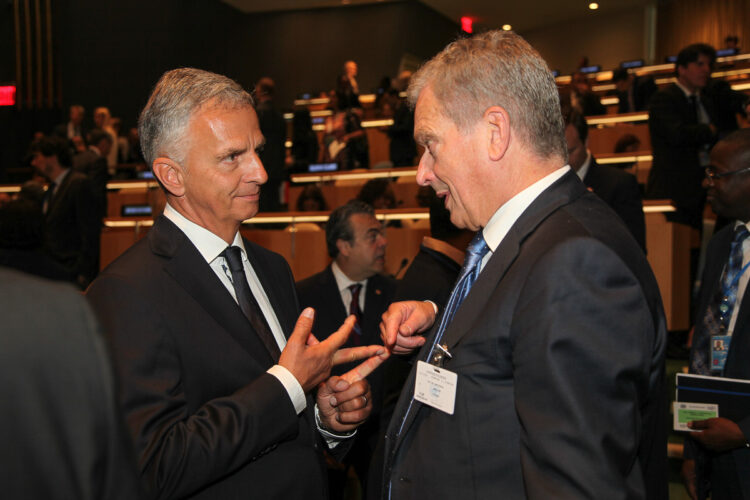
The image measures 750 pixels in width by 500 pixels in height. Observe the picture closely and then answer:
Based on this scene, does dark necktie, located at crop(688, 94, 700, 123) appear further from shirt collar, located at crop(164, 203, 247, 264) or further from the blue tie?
shirt collar, located at crop(164, 203, 247, 264)

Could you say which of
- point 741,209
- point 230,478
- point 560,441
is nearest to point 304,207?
point 741,209

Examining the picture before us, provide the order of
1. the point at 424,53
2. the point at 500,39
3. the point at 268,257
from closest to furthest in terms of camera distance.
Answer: the point at 500,39, the point at 268,257, the point at 424,53

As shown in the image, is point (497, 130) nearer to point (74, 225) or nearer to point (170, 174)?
point (170, 174)

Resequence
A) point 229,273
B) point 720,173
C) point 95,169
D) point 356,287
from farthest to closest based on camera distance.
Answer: point 95,169, point 356,287, point 720,173, point 229,273

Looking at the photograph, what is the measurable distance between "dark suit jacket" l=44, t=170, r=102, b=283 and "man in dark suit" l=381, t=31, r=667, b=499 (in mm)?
5260

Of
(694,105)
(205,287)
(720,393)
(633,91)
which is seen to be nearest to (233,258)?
(205,287)

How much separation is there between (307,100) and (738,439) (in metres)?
16.1

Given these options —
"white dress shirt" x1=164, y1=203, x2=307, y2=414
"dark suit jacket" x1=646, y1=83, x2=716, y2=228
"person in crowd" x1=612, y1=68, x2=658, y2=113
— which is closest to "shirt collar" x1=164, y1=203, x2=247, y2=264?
"white dress shirt" x1=164, y1=203, x2=307, y2=414

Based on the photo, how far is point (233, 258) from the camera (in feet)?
5.98

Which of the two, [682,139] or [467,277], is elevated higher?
[682,139]

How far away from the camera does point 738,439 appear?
2.16m

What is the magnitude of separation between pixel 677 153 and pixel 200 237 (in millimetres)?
4809

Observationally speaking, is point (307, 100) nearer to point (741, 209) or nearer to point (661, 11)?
point (661, 11)

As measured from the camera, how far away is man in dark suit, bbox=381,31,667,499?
110cm
